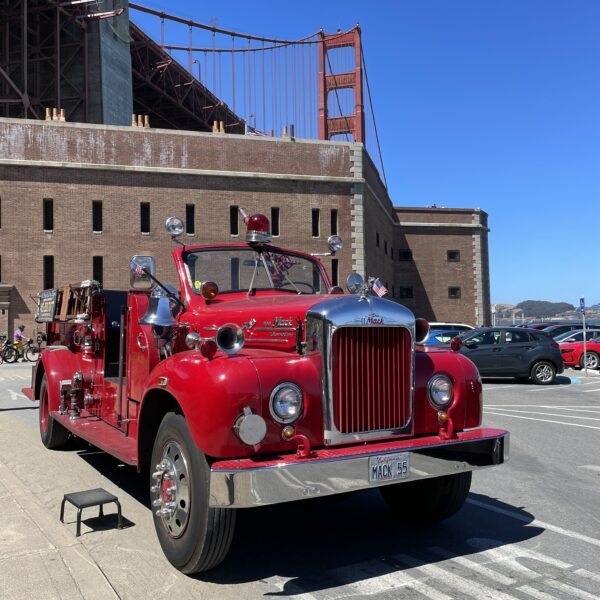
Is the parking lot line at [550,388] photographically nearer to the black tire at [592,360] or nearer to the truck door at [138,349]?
the black tire at [592,360]

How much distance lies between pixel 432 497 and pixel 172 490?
2.02 metres

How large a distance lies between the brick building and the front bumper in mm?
27979

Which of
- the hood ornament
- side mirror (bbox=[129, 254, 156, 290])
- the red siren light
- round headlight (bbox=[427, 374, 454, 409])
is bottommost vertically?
round headlight (bbox=[427, 374, 454, 409])

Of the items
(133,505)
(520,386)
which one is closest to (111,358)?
(133,505)

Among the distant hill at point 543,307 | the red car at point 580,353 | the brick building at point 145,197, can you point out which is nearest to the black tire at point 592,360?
the red car at point 580,353

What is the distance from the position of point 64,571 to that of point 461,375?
115 inches

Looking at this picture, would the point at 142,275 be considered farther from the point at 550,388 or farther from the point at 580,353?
the point at 580,353

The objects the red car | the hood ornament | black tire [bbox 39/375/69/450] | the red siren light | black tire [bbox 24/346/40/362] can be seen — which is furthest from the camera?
black tire [bbox 24/346/40/362]

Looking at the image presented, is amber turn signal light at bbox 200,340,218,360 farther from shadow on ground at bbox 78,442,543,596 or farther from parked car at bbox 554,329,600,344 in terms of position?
parked car at bbox 554,329,600,344

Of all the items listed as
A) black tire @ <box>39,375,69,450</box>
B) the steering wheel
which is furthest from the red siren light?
black tire @ <box>39,375,69,450</box>

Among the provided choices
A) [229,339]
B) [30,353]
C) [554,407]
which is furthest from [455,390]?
[30,353]

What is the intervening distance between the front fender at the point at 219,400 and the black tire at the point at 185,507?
0.15 metres

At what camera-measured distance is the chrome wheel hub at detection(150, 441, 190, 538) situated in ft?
13.1

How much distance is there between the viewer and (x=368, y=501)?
5812 millimetres
